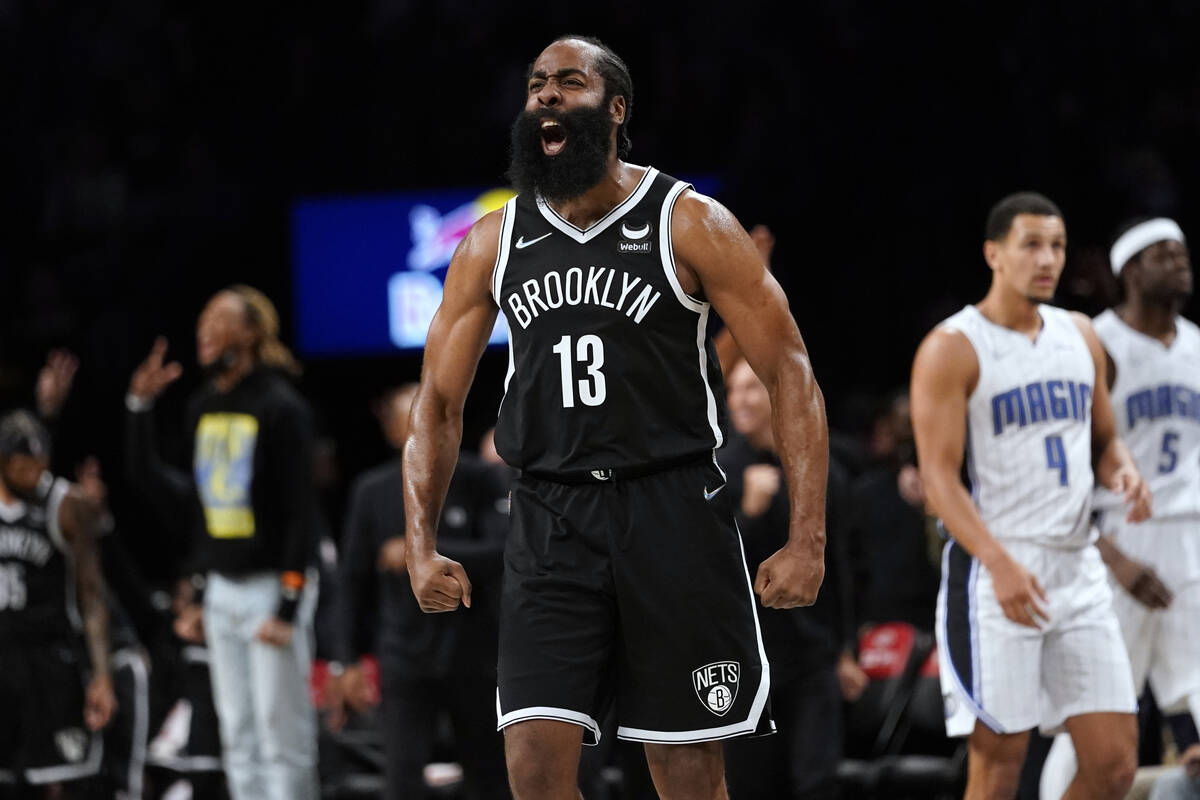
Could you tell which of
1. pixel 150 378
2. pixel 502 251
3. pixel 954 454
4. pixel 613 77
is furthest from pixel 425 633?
pixel 613 77

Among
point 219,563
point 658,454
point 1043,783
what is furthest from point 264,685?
point 658,454

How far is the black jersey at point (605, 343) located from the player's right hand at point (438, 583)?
0.28 metres

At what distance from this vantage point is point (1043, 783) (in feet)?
17.1

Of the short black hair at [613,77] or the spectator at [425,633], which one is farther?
the spectator at [425,633]

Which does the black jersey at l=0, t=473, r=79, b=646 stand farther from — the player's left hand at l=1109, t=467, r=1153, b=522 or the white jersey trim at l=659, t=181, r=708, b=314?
the player's left hand at l=1109, t=467, r=1153, b=522

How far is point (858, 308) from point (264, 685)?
5655 millimetres

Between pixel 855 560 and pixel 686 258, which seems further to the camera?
pixel 855 560

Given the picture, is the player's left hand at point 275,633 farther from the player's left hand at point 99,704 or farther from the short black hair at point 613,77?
the short black hair at point 613,77

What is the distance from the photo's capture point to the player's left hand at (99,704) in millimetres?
6836

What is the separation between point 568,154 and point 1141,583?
2.71 metres

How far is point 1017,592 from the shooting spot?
450 centimetres

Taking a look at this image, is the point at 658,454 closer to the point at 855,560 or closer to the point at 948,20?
the point at 855,560

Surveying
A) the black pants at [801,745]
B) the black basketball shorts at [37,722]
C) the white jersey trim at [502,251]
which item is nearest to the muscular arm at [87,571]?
the black basketball shorts at [37,722]

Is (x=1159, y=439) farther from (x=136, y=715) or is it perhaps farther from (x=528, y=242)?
(x=136, y=715)
